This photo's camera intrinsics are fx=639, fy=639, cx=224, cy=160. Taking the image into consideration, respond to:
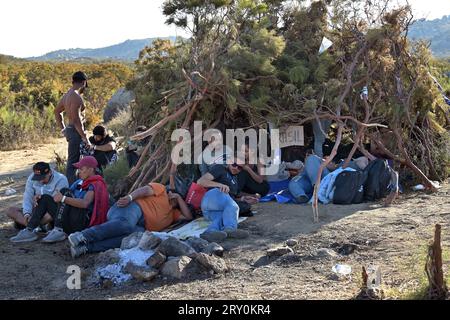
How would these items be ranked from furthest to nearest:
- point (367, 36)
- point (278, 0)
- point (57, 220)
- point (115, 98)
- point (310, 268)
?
point (115, 98)
point (278, 0)
point (367, 36)
point (57, 220)
point (310, 268)

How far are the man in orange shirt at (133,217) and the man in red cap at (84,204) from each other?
0.24 meters

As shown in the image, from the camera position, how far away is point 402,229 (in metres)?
6.07

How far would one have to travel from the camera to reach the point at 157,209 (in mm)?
6410

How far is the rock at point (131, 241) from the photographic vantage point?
5.61m

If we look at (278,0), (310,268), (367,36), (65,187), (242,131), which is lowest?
(310,268)

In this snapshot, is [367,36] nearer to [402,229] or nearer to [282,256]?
[402,229]

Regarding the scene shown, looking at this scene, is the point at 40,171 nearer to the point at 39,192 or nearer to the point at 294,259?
the point at 39,192

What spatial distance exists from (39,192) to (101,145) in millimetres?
1682

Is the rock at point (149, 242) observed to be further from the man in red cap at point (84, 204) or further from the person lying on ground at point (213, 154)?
the person lying on ground at point (213, 154)

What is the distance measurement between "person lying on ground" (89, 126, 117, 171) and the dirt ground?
145cm

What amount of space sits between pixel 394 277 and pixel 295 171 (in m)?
3.42

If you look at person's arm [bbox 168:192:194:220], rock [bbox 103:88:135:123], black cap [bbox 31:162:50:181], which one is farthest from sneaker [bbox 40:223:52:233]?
rock [bbox 103:88:135:123]

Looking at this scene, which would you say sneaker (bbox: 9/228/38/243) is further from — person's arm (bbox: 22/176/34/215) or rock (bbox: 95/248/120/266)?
rock (bbox: 95/248/120/266)
